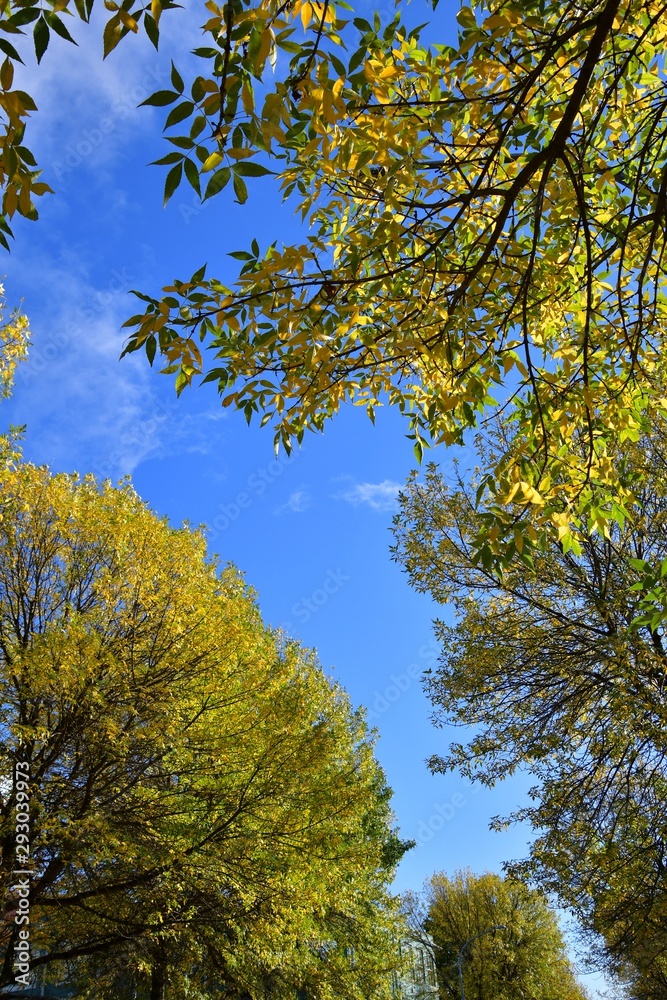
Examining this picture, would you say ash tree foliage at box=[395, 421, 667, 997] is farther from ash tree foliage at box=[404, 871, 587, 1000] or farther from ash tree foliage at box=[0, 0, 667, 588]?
ash tree foliage at box=[404, 871, 587, 1000]

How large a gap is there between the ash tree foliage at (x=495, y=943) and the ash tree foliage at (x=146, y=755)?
72.4 feet

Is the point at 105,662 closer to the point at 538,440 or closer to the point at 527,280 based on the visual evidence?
the point at 538,440

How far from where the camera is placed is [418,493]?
34.3 ft

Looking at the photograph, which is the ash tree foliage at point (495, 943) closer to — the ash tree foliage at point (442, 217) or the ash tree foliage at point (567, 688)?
the ash tree foliage at point (567, 688)

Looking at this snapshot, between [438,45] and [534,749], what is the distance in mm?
8874

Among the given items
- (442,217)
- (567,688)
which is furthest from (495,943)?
(442,217)

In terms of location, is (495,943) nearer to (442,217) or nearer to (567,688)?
(567,688)

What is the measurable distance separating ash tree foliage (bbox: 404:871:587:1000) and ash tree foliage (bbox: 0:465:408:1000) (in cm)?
2207

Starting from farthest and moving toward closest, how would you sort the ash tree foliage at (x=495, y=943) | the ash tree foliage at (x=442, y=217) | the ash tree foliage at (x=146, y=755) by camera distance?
1. the ash tree foliage at (x=495, y=943)
2. the ash tree foliage at (x=146, y=755)
3. the ash tree foliage at (x=442, y=217)

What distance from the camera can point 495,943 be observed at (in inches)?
1151

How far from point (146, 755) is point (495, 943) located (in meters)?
26.9

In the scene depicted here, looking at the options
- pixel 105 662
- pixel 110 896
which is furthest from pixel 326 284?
pixel 110 896

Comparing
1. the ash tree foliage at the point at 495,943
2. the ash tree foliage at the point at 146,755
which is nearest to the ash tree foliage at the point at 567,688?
the ash tree foliage at the point at 146,755

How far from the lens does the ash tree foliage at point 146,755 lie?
27.6ft
